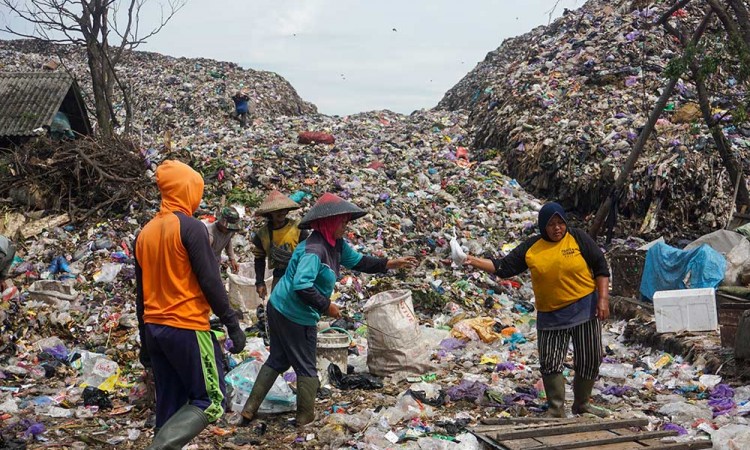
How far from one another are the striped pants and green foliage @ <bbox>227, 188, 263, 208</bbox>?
6.63 m

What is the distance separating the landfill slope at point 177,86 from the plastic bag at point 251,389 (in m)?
12.6

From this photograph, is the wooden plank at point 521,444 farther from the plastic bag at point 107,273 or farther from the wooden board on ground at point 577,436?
the plastic bag at point 107,273

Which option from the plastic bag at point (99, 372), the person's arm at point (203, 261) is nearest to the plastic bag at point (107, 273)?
the plastic bag at point (99, 372)

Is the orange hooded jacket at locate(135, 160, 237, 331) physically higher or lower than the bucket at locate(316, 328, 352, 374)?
higher

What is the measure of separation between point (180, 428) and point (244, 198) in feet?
24.4

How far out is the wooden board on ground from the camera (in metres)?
3.30

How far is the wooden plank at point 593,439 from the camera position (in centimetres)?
328

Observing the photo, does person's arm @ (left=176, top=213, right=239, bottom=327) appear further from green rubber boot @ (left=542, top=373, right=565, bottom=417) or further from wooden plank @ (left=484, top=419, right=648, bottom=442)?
green rubber boot @ (left=542, top=373, right=565, bottom=417)

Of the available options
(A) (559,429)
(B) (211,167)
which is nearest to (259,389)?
(A) (559,429)

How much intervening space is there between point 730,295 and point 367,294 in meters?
3.81

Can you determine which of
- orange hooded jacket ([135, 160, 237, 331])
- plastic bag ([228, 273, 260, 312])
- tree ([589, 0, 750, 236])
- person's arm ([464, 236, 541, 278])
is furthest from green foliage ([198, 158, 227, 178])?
orange hooded jacket ([135, 160, 237, 331])

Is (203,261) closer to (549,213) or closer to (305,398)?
(305,398)

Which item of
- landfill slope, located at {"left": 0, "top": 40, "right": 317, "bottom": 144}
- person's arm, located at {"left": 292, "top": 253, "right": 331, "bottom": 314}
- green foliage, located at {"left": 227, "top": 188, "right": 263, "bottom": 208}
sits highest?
landfill slope, located at {"left": 0, "top": 40, "right": 317, "bottom": 144}

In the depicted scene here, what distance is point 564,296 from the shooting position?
13.1 ft
